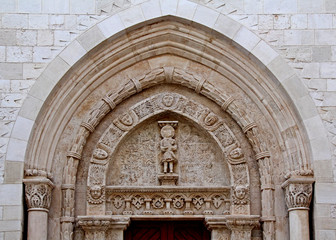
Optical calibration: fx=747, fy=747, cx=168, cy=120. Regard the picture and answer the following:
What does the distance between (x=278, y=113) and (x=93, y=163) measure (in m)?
2.65

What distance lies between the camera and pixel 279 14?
1040cm

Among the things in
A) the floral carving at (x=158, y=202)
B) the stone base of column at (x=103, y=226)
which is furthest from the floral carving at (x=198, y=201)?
the stone base of column at (x=103, y=226)

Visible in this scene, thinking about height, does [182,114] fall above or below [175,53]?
below

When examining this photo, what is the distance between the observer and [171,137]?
10.7 m

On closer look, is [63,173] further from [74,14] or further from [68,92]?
[74,14]

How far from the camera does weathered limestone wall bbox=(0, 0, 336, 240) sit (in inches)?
387

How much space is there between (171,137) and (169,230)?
1.32 metres

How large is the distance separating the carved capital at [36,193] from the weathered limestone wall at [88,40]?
0.43ft

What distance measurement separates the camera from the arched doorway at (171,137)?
33.5 feet

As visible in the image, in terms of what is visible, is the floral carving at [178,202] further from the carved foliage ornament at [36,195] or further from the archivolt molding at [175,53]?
the carved foliage ornament at [36,195]

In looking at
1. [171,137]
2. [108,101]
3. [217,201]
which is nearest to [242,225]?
[217,201]

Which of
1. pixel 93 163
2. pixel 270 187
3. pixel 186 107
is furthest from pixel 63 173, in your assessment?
pixel 270 187

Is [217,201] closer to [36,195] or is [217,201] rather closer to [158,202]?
[158,202]

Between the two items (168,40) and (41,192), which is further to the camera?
(168,40)
